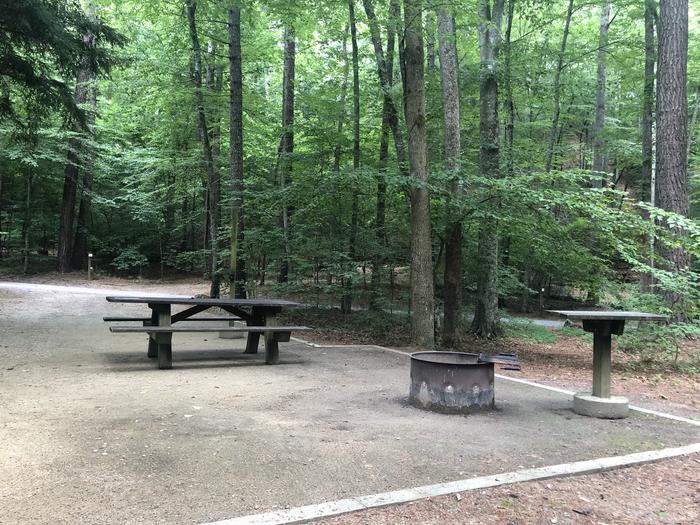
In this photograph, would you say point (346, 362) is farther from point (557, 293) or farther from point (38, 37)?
point (557, 293)

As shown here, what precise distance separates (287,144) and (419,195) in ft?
23.8

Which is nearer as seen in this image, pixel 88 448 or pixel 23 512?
pixel 23 512

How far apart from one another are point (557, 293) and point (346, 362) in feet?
63.7

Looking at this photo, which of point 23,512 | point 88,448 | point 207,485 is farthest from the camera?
point 88,448

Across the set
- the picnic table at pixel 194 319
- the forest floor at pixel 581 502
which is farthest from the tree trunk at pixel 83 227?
the forest floor at pixel 581 502

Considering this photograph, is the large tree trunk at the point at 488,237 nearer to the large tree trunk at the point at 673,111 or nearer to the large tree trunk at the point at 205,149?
the large tree trunk at the point at 673,111

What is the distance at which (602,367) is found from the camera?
5.00 meters

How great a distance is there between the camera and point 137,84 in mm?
15469

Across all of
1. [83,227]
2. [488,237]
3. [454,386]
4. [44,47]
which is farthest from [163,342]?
[83,227]

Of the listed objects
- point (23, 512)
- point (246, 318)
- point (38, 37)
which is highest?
point (38, 37)

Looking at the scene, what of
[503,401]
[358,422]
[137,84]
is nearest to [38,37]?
[137,84]

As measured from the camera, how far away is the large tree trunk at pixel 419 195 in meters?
8.53

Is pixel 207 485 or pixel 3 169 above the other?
pixel 3 169

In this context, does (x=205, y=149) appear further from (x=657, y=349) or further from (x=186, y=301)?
(x=657, y=349)
